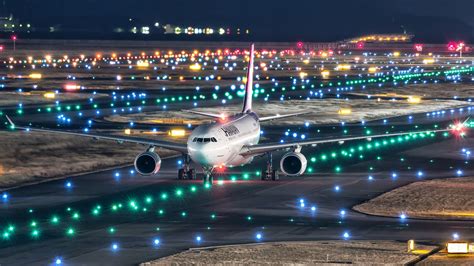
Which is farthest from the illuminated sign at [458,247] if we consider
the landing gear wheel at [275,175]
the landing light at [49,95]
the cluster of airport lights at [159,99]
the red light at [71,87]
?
the red light at [71,87]

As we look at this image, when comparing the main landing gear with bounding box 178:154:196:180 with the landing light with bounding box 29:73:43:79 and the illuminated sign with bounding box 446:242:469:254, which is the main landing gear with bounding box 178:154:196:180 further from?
the landing light with bounding box 29:73:43:79

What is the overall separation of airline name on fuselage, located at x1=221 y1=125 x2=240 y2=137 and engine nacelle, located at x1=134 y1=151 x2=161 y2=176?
14.4 ft

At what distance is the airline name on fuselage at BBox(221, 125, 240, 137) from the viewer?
61.0 m

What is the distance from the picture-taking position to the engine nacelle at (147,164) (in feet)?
206

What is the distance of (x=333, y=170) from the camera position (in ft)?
227

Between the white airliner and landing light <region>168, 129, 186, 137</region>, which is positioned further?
landing light <region>168, 129, 186, 137</region>

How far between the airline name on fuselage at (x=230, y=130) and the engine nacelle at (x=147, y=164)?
173 inches

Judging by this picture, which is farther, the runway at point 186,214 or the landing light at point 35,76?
the landing light at point 35,76

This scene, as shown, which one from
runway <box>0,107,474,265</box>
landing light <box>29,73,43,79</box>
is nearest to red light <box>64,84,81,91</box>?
landing light <box>29,73,43,79</box>

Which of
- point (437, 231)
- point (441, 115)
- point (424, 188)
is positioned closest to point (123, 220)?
point (437, 231)

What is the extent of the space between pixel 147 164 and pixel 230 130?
5081mm

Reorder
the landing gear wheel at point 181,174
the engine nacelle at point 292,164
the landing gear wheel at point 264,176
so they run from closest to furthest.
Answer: the engine nacelle at point 292,164
the landing gear wheel at point 181,174
the landing gear wheel at point 264,176

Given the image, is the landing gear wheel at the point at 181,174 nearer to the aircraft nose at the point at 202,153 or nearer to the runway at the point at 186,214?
the runway at the point at 186,214

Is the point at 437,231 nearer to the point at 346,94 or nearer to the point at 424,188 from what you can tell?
the point at 424,188
